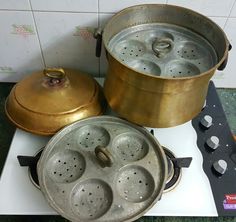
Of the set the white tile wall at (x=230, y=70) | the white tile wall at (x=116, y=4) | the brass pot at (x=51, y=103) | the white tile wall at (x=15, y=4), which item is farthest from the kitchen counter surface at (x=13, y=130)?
the white tile wall at (x=116, y=4)

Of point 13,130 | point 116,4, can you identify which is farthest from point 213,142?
point 13,130

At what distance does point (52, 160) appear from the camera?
589 millimetres

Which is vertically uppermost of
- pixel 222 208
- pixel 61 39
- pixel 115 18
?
pixel 115 18

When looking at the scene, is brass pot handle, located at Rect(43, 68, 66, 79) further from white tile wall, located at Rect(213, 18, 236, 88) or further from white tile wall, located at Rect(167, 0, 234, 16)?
white tile wall, located at Rect(213, 18, 236, 88)

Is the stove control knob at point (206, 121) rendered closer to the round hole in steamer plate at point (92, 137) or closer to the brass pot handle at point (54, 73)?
the round hole in steamer plate at point (92, 137)

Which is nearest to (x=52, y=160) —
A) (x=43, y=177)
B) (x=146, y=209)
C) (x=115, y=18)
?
(x=43, y=177)

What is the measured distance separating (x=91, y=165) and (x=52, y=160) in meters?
0.09

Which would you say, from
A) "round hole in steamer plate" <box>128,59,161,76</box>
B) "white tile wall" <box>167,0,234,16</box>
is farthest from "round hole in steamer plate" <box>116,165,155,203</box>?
"white tile wall" <box>167,0,234,16</box>

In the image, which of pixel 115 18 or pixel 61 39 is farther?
pixel 61 39

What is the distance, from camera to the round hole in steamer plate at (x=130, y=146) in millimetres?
602

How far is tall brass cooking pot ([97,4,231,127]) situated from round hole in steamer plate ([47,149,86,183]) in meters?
0.14

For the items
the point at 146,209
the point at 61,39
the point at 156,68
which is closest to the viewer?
the point at 146,209

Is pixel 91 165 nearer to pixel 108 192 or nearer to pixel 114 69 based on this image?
pixel 108 192

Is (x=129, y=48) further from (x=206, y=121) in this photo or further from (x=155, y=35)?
(x=206, y=121)
